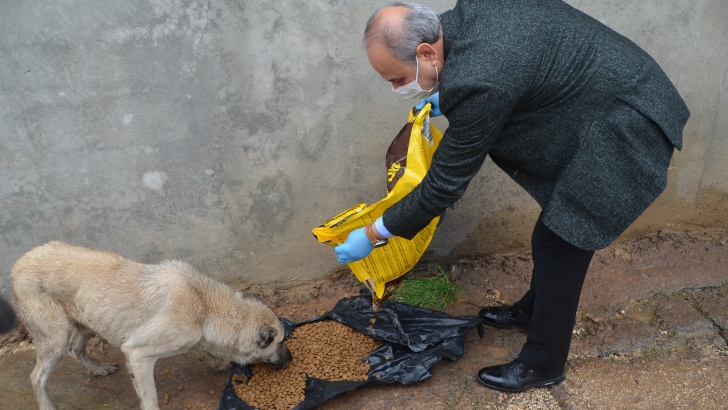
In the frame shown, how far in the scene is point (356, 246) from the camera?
9.96 feet

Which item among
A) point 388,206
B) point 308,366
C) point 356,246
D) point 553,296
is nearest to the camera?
point 356,246

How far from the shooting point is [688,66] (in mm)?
4332

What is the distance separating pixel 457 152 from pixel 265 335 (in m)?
1.80

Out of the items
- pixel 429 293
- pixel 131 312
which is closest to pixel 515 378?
pixel 429 293

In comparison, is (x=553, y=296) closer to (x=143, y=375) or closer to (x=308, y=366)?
(x=308, y=366)

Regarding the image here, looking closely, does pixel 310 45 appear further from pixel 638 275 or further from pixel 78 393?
pixel 638 275

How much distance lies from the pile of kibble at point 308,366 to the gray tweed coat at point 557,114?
1.36 meters

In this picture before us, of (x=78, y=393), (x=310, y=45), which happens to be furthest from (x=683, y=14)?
(x=78, y=393)

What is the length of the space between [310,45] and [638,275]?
3381 mm

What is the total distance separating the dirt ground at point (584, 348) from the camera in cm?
356

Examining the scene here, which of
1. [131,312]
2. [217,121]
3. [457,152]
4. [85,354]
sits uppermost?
[457,152]

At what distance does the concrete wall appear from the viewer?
3643 millimetres

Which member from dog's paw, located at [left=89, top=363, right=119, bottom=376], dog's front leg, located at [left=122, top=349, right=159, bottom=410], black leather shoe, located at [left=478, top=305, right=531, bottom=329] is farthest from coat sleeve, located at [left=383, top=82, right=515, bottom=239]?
dog's paw, located at [left=89, top=363, right=119, bottom=376]

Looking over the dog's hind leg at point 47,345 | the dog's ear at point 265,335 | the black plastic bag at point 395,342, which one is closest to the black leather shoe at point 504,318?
the black plastic bag at point 395,342
